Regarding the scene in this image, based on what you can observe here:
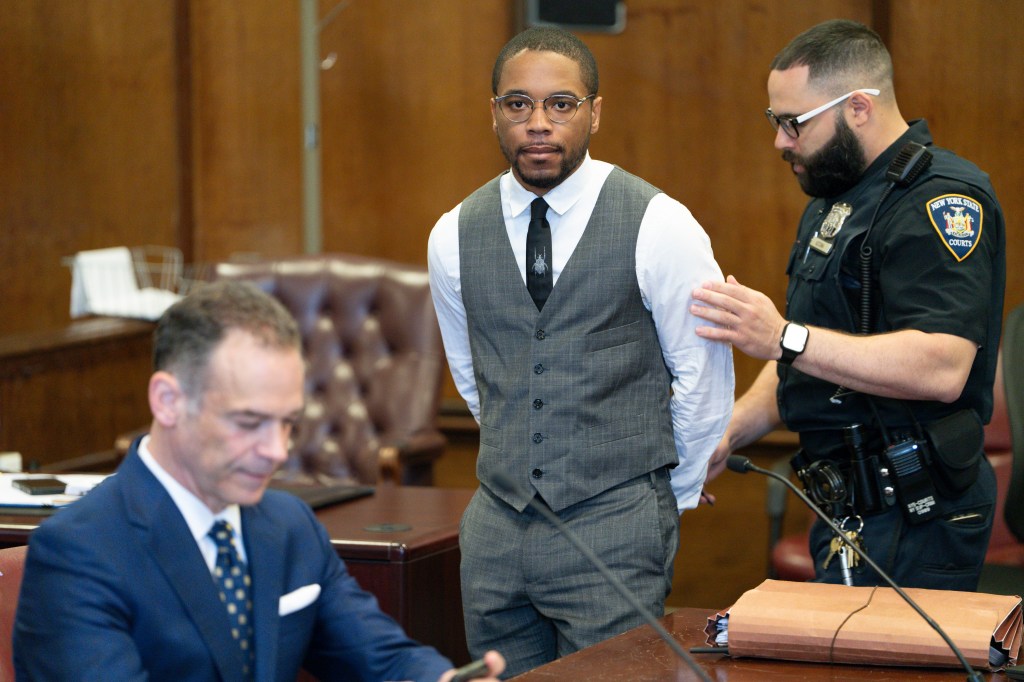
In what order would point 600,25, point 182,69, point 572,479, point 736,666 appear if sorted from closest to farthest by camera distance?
1. point 736,666
2. point 572,479
3. point 600,25
4. point 182,69

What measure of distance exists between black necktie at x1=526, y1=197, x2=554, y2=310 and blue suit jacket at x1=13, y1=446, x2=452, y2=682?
72 cm

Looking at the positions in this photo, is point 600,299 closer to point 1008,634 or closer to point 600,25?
point 1008,634

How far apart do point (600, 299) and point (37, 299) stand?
265cm

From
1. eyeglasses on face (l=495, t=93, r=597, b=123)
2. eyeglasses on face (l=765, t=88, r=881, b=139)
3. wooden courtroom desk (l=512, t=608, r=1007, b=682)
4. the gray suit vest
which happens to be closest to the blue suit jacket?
wooden courtroom desk (l=512, t=608, r=1007, b=682)

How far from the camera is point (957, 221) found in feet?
7.59

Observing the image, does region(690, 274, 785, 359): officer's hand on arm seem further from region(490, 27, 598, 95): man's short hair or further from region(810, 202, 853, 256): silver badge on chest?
region(490, 27, 598, 95): man's short hair

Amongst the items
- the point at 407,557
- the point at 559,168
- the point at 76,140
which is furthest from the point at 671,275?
the point at 76,140

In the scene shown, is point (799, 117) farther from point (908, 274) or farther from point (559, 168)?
point (559, 168)

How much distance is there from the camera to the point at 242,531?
5.30 ft

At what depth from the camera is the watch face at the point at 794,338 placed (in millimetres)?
2266

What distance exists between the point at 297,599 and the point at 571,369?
27.7 inches

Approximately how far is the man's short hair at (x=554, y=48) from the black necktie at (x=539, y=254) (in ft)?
0.67

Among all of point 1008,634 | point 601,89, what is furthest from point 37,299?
point 1008,634

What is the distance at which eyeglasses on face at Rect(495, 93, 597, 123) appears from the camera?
218 cm
